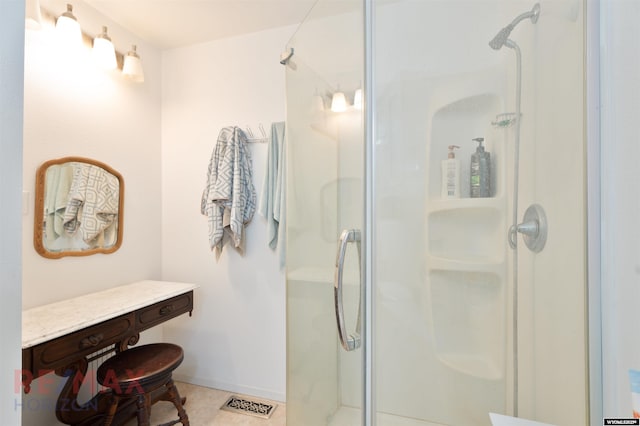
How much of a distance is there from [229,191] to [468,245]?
145cm

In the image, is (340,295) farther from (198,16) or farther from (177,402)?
(198,16)

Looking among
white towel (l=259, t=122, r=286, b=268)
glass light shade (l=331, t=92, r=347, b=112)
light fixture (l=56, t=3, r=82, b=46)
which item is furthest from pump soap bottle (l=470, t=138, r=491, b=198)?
light fixture (l=56, t=3, r=82, b=46)

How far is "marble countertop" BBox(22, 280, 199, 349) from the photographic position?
1210mm

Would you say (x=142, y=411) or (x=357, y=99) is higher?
(x=357, y=99)

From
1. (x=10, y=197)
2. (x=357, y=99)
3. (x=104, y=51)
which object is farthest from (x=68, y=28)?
(x=10, y=197)

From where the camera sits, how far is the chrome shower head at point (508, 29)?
875mm

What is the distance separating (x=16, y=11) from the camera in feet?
1.34

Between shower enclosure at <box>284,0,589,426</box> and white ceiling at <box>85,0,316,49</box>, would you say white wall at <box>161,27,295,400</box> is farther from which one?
shower enclosure at <box>284,0,589,426</box>

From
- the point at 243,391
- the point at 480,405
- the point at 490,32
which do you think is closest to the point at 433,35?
the point at 490,32

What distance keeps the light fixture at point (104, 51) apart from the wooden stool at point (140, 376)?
1.59m

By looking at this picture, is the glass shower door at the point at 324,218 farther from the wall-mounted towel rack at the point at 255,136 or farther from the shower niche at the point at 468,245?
the wall-mounted towel rack at the point at 255,136

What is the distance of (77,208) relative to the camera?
170 centimetres

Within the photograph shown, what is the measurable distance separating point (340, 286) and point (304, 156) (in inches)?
25.7

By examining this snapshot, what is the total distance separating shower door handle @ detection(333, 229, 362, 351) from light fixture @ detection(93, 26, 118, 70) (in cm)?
173
